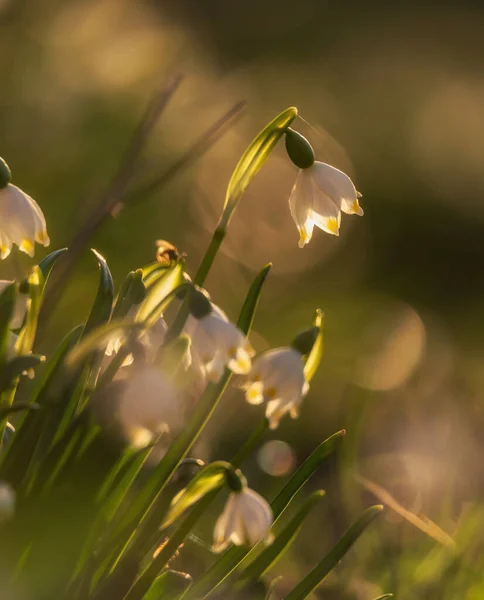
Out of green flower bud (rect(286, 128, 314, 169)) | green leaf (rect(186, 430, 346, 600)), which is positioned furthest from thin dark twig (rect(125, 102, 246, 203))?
green leaf (rect(186, 430, 346, 600))

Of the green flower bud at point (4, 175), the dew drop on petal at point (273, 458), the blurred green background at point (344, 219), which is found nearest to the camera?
the green flower bud at point (4, 175)

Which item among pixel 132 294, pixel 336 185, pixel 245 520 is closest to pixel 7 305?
pixel 132 294

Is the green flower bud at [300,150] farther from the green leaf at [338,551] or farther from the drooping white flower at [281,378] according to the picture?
the green leaf at [338,551]

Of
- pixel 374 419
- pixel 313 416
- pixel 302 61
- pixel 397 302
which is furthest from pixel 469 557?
pixel 302 61

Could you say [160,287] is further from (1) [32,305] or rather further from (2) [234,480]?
(2) [234,480]

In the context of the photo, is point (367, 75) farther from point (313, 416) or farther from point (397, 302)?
point (313, 416)

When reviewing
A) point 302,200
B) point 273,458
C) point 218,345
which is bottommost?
point 273,458

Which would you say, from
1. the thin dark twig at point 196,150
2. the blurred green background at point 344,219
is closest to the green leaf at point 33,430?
the thin dark twig at point 196,150
